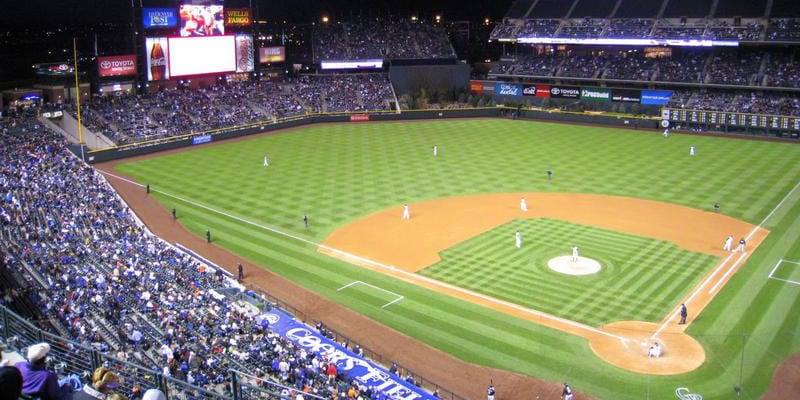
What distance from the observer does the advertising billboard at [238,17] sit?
3056 inches

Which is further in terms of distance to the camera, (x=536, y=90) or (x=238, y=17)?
(x=536, y=90)

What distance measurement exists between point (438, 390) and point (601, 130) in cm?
5430

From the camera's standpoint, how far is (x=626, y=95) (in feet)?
248

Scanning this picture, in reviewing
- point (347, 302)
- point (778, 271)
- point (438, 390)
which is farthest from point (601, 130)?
point (438, 390)

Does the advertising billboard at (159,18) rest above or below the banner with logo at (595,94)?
above

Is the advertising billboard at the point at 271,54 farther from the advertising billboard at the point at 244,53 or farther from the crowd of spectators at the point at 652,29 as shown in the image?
the crowd of spectators at the point at 652,29

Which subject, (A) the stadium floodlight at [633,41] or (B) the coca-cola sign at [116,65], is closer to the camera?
(B) the coca-cola sign at [116,65]

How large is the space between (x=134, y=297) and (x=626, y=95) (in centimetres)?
6453

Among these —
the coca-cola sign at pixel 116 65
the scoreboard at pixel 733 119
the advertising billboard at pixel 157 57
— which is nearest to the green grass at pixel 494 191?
the scoreboard at pixel 733 119

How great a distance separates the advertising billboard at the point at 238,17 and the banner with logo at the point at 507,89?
103ft

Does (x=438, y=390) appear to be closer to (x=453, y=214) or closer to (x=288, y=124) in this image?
(x=453, y=214)

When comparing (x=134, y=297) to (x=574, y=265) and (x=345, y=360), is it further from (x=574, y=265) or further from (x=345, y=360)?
(x=574, y=265)

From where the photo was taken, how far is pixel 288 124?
7500cm

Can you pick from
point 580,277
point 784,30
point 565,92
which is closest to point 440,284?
point 580,277
